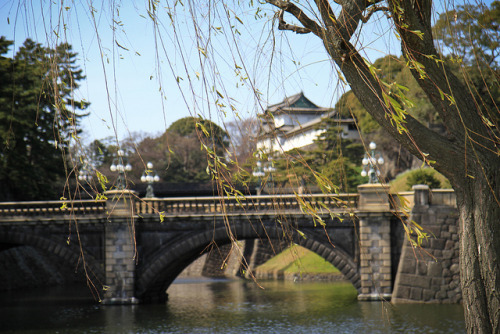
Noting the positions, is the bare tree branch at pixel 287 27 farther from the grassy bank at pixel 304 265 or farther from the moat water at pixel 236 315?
the grassy bank at pixel 304 265

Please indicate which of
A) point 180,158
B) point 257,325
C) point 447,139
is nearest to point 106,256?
point 257,325

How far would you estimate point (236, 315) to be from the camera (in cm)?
2517

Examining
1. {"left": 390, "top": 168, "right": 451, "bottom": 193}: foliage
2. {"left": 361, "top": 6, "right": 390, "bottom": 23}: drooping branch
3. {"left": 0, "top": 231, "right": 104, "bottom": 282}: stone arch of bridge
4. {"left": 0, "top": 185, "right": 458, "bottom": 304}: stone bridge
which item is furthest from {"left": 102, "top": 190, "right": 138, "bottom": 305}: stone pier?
{"left": 361, "top": 6, "right": 390, "bottom": 23}: drooping branch

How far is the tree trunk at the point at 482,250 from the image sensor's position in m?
5.38

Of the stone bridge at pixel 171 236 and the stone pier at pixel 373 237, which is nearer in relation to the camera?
the stone pier at pixel 373 237

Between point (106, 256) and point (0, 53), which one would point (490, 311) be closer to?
point (106, 256)

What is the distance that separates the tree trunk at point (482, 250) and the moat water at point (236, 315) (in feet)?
42.8

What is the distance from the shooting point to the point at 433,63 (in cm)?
538

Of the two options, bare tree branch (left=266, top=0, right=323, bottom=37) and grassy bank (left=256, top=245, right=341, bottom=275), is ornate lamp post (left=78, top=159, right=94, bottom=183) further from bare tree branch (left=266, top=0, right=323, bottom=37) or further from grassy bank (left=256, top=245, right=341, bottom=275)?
grassy bank (left=256, top=245, right=341, bottom=275)

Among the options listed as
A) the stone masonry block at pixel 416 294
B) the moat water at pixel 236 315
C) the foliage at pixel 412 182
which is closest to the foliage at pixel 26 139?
the moat water at pixel 236 315

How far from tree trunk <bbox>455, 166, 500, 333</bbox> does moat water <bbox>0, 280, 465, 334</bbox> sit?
13.0 m

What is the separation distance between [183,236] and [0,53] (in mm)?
11737

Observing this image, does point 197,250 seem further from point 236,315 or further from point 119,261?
point 236,315

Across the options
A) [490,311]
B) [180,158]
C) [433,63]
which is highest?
[180,158]
